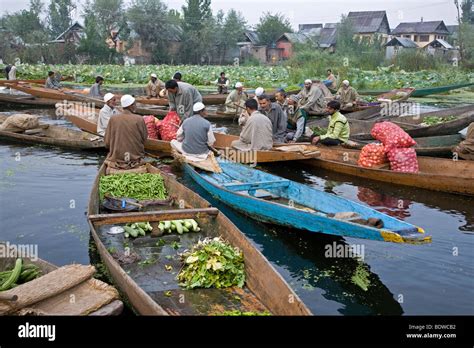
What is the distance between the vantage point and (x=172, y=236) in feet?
18.0

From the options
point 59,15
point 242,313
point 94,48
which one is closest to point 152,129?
point 242,313

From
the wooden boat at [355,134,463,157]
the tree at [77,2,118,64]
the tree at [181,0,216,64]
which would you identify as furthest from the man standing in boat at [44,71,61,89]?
the tree at [181,0,216,64]

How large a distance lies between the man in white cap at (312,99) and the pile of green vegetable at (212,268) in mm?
10366

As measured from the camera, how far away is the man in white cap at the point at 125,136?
23.5 feet

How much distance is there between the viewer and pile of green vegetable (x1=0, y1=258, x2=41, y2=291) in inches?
159

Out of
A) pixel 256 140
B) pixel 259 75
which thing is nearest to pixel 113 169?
pixel 256 140

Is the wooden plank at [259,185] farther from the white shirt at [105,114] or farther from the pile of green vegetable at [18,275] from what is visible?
the white shirt at [105,114]

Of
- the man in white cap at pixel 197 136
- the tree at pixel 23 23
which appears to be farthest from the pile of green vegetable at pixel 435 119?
the tree at pixel 23 23

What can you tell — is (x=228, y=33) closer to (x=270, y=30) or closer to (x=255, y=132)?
(x=270, y=30)

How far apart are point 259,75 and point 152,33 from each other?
16063mm

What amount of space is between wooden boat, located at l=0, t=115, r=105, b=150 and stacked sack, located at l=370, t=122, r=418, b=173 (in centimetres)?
→ 555

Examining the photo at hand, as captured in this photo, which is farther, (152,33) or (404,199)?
(152,33)

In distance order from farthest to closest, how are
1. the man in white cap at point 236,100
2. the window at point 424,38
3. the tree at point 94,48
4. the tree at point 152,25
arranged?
the window at point 424,38
the tree at point 152,25
the tree at point 94,48
the man in white cap at point 236,100
